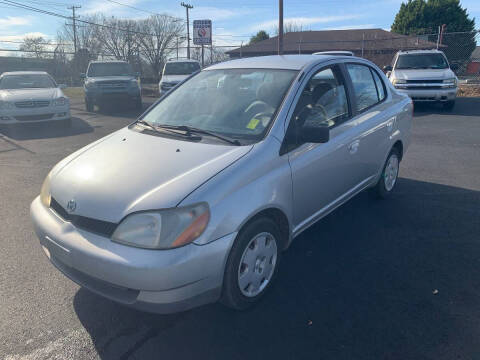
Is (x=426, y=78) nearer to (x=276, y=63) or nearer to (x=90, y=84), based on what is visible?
(x=276, y=63)

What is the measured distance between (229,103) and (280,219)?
3.78 ft

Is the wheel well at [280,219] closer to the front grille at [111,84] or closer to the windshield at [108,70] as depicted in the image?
the front grille at [111,84]

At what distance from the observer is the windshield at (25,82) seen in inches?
464

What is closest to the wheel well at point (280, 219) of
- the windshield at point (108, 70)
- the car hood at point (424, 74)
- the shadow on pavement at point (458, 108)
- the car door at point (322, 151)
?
the car door at point (322, 151)

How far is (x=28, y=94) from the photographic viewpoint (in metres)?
10.9

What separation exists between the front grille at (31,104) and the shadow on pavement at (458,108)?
11001 mm

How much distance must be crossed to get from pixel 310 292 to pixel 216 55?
39.3 metres

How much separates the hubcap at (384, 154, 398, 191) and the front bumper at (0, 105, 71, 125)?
908 centimetres

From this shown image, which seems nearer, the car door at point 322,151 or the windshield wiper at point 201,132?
the windshield wiper at point 201,132

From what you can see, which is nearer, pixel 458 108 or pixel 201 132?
pixel 201 132

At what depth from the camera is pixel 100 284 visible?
101 inches

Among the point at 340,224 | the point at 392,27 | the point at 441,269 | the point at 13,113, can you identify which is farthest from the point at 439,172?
the point at 392,27

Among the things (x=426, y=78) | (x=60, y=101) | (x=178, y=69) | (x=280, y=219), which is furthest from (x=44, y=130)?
(x=426, y=78)

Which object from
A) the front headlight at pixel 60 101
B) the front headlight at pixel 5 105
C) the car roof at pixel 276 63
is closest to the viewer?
the car roof at pixel 276 63
